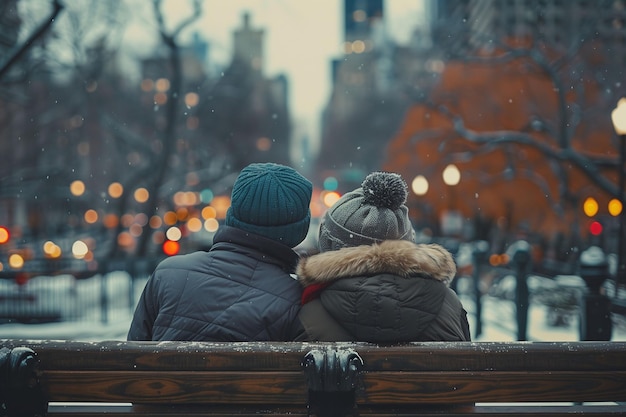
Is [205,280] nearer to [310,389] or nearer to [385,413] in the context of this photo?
[310,389]

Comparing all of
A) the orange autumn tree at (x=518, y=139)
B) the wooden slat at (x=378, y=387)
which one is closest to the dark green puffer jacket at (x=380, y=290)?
the wooden slat at (x=378, y=387)

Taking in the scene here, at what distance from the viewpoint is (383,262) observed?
2.87 m

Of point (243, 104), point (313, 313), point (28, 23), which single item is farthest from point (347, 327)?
point (243, 104)

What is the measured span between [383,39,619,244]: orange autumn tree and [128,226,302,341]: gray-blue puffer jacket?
12988 mm

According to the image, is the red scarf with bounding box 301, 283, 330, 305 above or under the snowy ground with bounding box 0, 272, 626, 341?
above

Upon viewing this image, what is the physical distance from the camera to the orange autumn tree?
16.6m

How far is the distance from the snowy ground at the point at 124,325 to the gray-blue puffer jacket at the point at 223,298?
7.56 m

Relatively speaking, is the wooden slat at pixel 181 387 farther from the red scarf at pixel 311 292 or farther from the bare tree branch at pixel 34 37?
the bare tree branch at pixel 34 37

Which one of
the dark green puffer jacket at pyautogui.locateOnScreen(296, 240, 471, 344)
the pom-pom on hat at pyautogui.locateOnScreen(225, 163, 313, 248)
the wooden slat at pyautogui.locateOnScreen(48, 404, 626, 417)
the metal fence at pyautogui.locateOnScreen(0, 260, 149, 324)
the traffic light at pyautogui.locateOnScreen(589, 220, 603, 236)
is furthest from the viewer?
the traffic light at pyautogui.locateOnScreen(589, 220, 603, 236)

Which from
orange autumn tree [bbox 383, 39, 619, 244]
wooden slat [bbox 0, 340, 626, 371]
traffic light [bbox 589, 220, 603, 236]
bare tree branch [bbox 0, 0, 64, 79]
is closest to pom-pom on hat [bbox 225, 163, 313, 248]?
wooden slat [bbox 0, 340, 626, 371]

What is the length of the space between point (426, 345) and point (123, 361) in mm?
1337

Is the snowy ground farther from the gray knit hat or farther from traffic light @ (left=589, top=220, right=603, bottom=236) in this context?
traffic light @ (left=589, top=220, right=603, bottom=236)

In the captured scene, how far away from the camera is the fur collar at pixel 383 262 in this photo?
113 inches

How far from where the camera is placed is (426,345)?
116 inches
